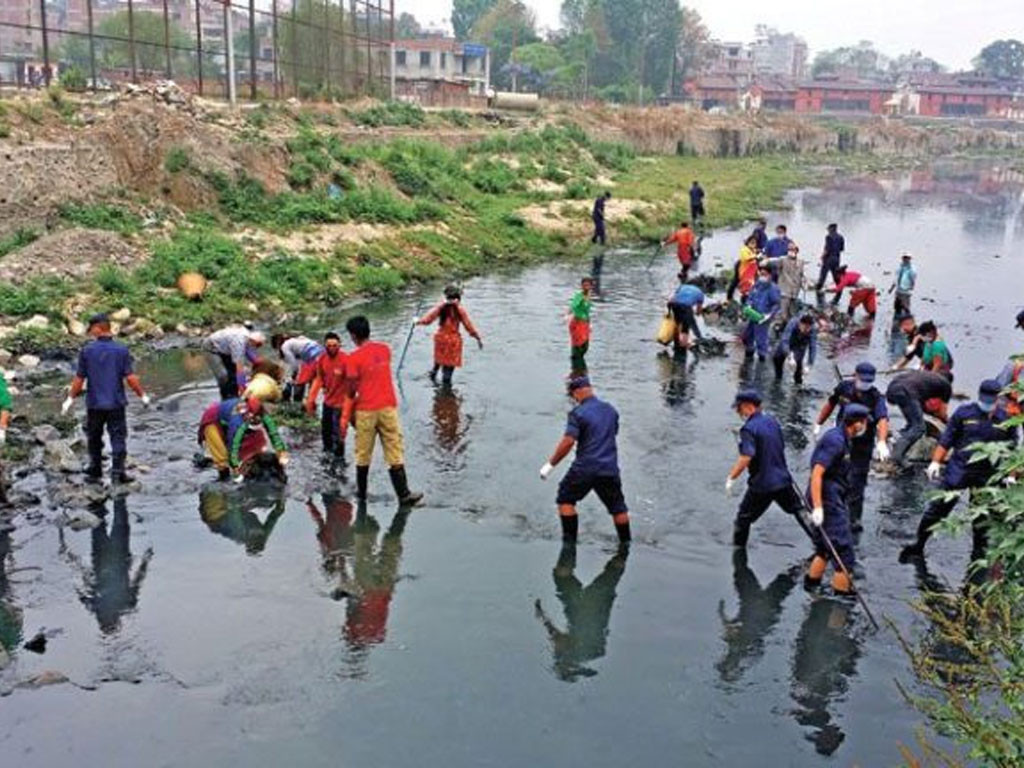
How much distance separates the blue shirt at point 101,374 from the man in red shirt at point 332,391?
7.33 ft

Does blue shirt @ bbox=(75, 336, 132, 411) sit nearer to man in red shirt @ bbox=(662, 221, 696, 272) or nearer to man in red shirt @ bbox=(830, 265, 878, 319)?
man in red shirt @ bbox=(662, 221, 696, 272)

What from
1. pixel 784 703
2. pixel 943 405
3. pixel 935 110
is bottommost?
pixel 784 703

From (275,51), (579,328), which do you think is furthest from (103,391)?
(275,51)

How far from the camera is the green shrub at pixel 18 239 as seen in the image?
19000 millimetres

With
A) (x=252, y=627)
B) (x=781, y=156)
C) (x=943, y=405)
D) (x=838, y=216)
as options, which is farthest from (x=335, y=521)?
(x=781, y=156)

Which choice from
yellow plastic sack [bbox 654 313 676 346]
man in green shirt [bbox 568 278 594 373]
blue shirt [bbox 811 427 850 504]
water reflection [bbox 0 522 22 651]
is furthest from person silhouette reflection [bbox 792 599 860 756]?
yellow plastic sack [bbox 654 313 676 346]

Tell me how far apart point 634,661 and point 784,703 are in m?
1.19

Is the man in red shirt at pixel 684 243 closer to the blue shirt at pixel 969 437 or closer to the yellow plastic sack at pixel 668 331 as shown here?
the yellow plastic sack at pixel 668 331

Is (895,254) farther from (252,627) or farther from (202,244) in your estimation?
(252,627)

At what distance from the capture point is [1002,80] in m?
140

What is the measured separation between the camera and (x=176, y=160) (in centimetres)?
2438

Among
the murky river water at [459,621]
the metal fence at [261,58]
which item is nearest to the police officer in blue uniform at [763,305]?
the murky river water at [459,621]

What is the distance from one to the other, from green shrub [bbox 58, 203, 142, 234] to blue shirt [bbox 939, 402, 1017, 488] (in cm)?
1726

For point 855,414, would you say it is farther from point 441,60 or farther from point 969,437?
point 441,60
